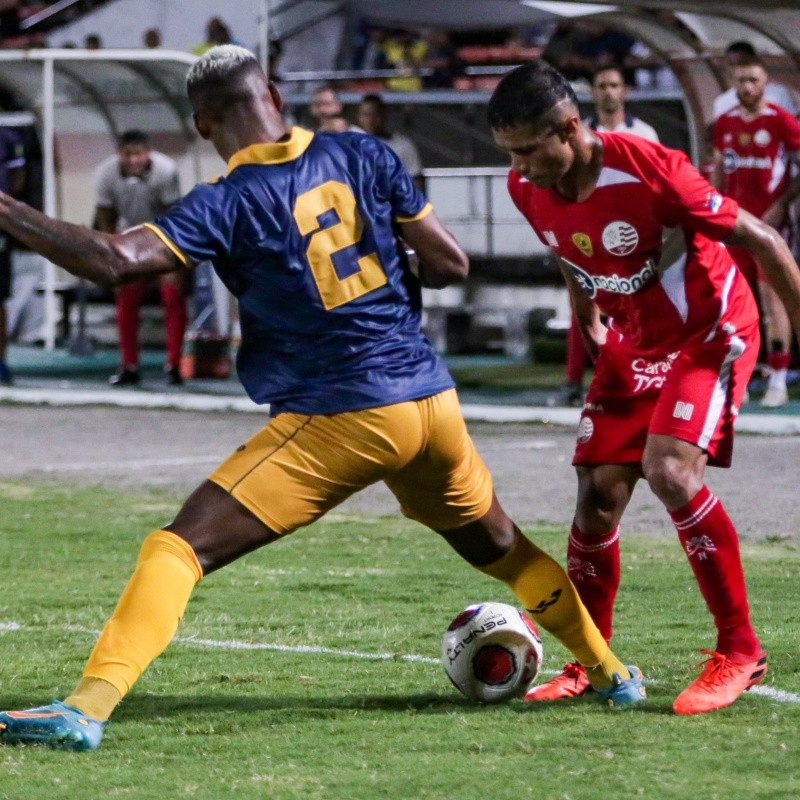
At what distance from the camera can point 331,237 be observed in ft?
16.2

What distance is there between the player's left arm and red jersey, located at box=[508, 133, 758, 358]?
5 centimetres

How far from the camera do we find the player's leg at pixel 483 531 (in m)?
5.09

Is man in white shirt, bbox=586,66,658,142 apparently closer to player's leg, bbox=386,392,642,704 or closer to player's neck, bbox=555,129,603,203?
player's neck, bbox=555,129,603,203

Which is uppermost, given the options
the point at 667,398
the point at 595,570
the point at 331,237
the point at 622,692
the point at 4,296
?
the point at 331,237

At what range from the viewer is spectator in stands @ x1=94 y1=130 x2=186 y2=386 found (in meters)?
15.9

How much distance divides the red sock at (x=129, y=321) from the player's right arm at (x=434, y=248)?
36.3 feet

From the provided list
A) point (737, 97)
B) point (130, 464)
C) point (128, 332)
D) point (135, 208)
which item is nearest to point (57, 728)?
point (130, 464)

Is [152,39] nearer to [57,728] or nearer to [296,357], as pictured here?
[296,357]

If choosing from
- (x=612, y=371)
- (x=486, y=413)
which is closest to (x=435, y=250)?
(x=612, y=371)

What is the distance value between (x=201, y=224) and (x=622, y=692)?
1898mm

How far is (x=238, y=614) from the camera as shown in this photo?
707 centimetres

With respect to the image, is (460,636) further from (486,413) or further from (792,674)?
(486,413)

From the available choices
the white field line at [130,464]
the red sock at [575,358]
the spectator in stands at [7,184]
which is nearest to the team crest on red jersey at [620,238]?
the white field line at [130,464]

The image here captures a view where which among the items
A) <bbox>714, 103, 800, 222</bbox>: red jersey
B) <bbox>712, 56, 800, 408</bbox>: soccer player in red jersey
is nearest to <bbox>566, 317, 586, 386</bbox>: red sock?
<bbox>712, 56, 800, 408</bbox>: soccer player in red jersey
